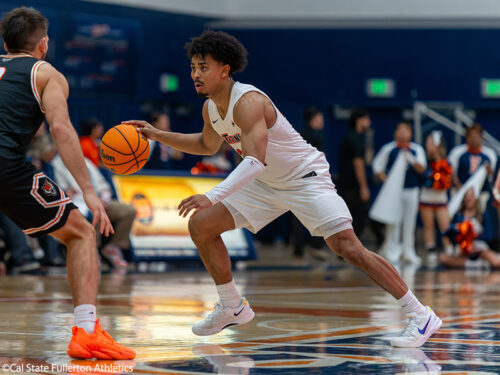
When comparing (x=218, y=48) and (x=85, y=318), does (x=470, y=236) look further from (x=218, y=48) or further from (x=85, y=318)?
(x=85, y=318)

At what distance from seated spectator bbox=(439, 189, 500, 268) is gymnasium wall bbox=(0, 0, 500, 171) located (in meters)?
7.04

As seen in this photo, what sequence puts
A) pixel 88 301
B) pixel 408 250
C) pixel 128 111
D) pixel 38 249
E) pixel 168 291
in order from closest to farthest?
1. pixel 88 301
2. pixel 168 291
3. pixel 38 249
4. pixel 408 250
5. pixel 128 111

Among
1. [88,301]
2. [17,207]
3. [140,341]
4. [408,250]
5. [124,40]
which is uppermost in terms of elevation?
[124,40]

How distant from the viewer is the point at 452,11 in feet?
72.6

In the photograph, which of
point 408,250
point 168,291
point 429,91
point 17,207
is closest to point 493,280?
point 408,250

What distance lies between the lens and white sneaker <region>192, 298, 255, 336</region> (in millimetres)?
6594

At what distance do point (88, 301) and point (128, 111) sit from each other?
53.1 ft

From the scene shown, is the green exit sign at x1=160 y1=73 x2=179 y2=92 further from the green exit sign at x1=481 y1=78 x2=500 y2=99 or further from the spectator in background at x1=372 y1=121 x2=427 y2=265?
the spectator in background at x1=372 y1=121 x2=427 y2=265

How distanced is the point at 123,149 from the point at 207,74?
73cm

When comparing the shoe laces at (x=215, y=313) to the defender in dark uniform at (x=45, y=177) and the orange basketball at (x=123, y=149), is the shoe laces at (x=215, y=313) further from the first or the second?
the defender in dark uniform at (x=45, y=177)

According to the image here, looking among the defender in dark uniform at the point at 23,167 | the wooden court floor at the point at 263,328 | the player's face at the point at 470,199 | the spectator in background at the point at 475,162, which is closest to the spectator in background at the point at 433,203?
the spectator in background at the point at 475,162

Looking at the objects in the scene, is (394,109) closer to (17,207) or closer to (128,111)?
(128,111)

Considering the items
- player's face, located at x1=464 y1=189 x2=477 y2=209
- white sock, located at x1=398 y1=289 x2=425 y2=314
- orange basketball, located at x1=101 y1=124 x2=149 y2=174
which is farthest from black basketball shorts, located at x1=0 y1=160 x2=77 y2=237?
player's face, located at x1=464 y1=189 x2=477 y2=209

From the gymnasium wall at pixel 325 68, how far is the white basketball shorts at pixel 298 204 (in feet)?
48.7
